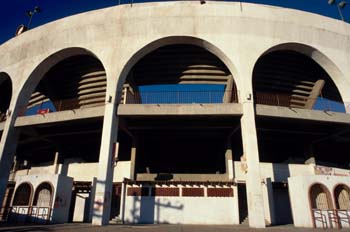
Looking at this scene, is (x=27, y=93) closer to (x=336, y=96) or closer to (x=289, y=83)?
(x=289, y=83)

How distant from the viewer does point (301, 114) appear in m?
14.0

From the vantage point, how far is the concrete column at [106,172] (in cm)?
1204

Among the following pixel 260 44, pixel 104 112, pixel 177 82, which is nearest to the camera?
pixel 104 112

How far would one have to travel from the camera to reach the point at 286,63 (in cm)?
1762

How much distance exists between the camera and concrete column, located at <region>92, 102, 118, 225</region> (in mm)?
12039

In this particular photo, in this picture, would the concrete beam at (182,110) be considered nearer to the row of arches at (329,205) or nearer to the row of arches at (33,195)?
the row of arches at (329,205)

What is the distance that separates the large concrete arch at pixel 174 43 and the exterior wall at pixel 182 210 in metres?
7.04

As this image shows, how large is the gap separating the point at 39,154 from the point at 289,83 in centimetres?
2275

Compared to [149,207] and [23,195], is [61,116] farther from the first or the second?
[149,207]

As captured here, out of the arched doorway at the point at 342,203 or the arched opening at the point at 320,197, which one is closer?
the arched doorway at the point at 342,203

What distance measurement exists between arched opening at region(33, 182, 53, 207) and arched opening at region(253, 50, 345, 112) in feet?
45.9

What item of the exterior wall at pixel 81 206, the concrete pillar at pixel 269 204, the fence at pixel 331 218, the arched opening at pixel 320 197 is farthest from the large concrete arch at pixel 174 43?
the exterior wall at pixel 81 206

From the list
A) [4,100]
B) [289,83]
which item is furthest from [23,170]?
[289,83]

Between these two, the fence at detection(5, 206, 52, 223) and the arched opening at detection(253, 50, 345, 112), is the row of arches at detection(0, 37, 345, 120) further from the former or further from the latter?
the fence at detection(5, 206, 52, 223)
